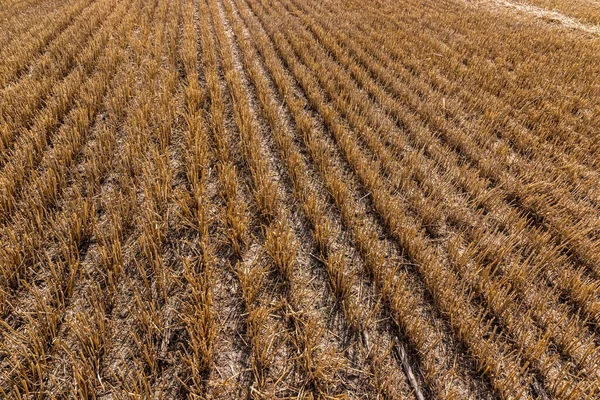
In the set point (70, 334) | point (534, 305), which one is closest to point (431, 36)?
point (534, 305)

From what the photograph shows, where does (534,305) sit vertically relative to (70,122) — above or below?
below

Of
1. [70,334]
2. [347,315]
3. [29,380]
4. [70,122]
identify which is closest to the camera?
[29,380]

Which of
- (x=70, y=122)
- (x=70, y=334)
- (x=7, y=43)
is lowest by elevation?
(x=70, y=334)

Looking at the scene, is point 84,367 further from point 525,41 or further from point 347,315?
point 525,41

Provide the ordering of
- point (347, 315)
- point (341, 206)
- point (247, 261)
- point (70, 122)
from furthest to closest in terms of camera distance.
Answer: point (70, 122)
point (341, 206)
point (247, 261)
point (347, 315)

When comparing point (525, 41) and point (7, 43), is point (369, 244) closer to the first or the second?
point (7, 43)

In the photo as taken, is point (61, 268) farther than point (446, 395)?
Yes
